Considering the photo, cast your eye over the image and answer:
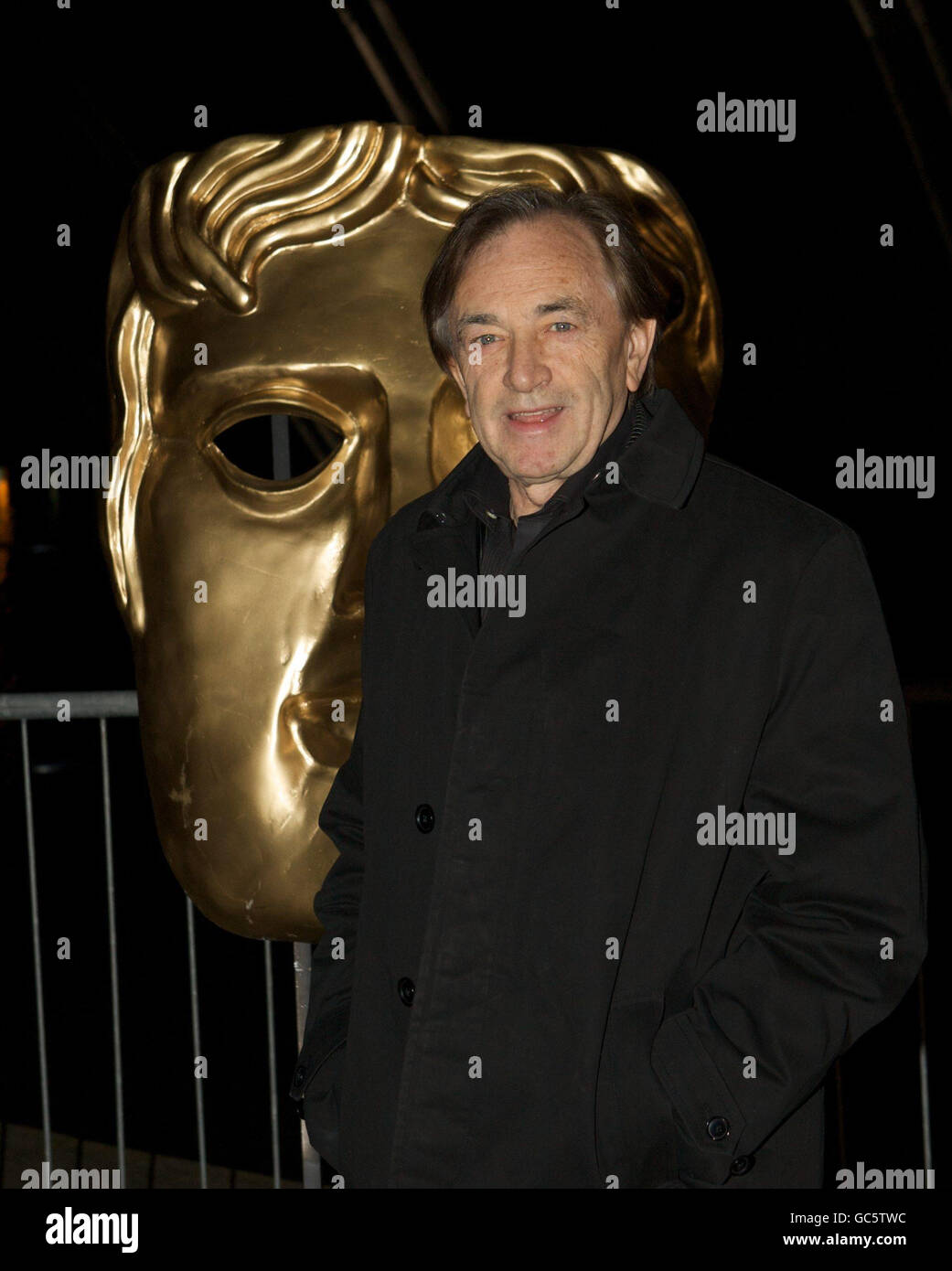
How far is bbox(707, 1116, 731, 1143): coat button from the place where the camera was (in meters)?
→ 1.21

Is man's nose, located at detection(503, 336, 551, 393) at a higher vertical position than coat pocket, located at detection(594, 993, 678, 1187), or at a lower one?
higher

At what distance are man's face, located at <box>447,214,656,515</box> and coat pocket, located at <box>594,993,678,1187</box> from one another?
48 cm

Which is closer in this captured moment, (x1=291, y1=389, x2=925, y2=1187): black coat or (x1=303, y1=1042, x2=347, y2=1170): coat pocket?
(x1=291, y1=389, x2=925, y2=1187): black coat

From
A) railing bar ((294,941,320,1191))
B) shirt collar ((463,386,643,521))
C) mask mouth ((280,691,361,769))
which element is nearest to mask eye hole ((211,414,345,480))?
mask mouth ((280,691,361,769))

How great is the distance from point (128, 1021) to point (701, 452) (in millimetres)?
2856

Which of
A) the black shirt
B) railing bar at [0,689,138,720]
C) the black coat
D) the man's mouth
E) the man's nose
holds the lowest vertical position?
Answer: the black coat

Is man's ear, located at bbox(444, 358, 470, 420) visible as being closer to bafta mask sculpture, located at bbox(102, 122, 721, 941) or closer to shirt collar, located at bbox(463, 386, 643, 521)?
shirt collar, located at bbox(463, 386, 643, 521)

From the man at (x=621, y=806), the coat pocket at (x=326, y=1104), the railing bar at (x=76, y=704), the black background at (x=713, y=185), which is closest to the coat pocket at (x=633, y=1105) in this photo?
the man at (x=621, y=806)

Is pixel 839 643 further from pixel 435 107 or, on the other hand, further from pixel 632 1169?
pixel 435 107

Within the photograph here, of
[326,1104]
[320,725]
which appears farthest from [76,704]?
[326,1104]

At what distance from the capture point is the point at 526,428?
1.36m

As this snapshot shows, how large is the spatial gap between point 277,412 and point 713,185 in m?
0.89

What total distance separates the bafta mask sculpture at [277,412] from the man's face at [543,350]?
523 mm

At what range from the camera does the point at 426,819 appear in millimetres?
1356
